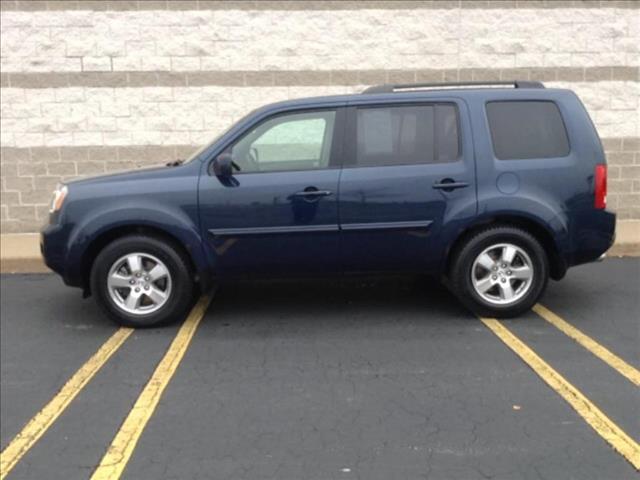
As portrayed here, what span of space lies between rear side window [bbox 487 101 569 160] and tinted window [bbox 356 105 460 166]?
0.34 metres

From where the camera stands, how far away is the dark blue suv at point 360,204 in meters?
5.38

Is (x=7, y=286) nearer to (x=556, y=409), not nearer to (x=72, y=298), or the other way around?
(x=72, y=298)

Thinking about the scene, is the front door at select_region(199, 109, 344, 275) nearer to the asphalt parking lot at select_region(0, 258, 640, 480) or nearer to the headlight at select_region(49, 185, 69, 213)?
the asphalt parking lot at select_region(0, 258, 640, 480)

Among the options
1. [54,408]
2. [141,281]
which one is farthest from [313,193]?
[54,408]

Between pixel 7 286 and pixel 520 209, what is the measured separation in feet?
17.2

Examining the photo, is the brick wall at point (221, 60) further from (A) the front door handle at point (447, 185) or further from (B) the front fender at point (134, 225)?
(A) the front door handle at point (447, 185)

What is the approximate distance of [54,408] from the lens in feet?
13.4

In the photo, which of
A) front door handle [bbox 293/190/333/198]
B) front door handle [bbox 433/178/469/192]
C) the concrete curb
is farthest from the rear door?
the concrete curb

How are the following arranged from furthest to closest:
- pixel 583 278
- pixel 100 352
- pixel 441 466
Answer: pixel 583 278
pixel 100 352
pixel 441 466

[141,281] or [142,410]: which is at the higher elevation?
[141,281]

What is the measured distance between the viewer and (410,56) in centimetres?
936

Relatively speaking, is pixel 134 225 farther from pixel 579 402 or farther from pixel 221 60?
pixel 221 60

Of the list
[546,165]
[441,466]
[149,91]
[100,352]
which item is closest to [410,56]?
[149,91]

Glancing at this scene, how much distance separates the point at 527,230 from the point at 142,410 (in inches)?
130
